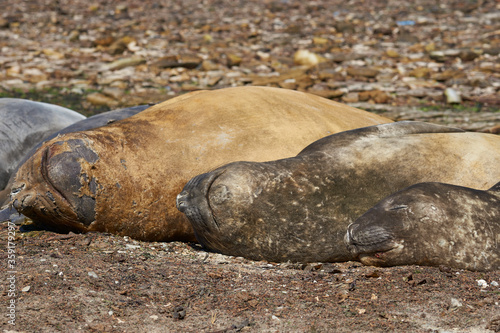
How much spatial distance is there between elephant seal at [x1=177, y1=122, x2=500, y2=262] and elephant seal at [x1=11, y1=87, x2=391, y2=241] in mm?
331

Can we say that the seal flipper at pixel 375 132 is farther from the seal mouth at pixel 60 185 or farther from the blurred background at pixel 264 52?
the blurred background at pixel 264 52

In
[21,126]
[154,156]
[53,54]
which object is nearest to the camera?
[154,156]

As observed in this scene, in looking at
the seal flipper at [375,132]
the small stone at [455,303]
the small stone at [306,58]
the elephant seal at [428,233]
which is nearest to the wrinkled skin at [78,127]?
the seal flipper at [375,132]

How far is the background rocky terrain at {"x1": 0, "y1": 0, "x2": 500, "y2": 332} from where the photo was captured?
3051 mm

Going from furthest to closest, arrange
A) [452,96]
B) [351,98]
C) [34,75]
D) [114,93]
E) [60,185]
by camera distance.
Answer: [34,75]
[114,93]
[351,98]
[452,96]
[60,185]

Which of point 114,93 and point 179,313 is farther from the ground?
point 179,313

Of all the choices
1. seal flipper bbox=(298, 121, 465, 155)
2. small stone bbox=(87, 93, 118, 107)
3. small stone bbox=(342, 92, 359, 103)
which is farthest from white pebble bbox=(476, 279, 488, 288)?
small stone bbox=(87, 93, 118, 107)

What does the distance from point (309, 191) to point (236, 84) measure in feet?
24.7

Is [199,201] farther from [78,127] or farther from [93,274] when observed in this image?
[78,127]

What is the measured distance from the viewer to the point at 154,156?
4281mm

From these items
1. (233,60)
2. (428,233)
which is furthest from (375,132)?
(233,60)

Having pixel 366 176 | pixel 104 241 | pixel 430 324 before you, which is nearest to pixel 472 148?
pixel 366 176

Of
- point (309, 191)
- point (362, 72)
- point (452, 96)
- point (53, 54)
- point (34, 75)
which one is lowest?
point (362, 72)

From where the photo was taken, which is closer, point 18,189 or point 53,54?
point 18,189
